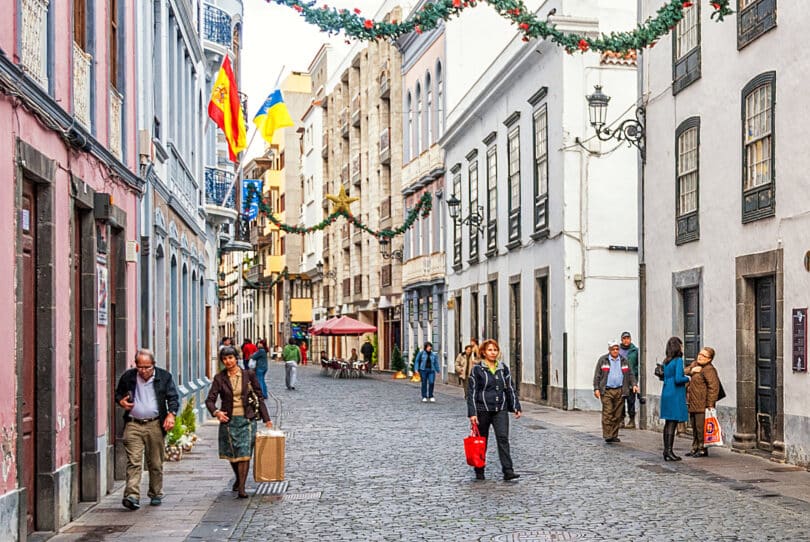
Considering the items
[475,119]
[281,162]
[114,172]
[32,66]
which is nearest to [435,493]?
[114,172]

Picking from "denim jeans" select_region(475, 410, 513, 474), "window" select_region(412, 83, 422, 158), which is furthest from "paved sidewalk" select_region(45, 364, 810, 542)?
"window" select_region(412, 83, 422, 158)

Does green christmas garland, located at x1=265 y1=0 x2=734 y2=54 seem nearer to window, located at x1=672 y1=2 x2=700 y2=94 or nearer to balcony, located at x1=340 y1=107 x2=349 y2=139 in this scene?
window, located at x1=672 y1=2 x2=700 y2=94

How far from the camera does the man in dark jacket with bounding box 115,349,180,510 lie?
12.9 metres

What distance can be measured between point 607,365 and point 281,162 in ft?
245

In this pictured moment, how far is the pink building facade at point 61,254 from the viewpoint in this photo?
9.55m

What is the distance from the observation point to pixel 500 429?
15.3 m

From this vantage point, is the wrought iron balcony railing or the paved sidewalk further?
the wrought iron balcony railing

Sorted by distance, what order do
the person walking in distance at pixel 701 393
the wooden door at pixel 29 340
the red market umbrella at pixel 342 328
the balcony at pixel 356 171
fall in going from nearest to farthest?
the wooden door at pixel 29 340, the person walking in distance at pixel 701 393, the red market umbrella at pixel 342 328, the balcony at pixel 356 171

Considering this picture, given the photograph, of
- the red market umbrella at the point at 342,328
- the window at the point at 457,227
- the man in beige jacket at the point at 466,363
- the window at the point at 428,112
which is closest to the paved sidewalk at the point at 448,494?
the man in beige jacket at the point at 466,363

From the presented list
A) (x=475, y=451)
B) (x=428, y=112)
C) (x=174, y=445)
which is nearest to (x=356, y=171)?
(x=428, y=112)

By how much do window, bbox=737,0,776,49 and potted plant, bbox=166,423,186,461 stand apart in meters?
9.61

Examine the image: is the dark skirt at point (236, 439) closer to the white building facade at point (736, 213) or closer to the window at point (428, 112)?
the white building facade at point (736, 213)

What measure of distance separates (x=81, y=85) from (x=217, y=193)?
18.7 metres

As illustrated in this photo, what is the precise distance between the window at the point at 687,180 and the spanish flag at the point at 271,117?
Answer: 953cm
